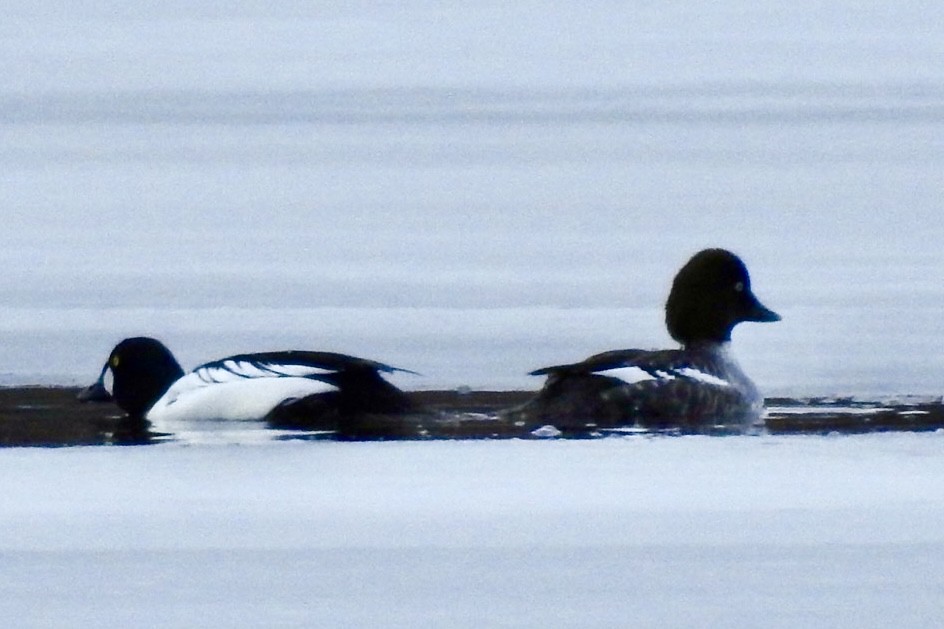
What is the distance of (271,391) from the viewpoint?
32.2ft

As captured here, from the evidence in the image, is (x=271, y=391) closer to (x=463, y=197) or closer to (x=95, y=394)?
(x=95, y=394)

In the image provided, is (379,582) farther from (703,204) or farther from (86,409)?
(703,204)

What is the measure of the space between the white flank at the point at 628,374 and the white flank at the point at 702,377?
24 centimetres

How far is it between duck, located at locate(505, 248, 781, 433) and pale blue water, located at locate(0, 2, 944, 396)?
538 mm

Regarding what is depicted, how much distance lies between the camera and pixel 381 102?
28.7 meters

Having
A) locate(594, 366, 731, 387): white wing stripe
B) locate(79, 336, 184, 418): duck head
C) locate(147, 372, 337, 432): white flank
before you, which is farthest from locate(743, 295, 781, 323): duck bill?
locate(79, 336, 184, 418): duck head

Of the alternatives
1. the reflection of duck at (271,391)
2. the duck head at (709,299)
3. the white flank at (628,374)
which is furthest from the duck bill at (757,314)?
the reflection of duck at (271,391)

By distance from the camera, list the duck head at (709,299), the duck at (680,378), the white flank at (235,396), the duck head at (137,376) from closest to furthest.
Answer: the duck at (680,378) → the white flank at (235,396) → the duck head at (137,376) → the duck head at (709,299)

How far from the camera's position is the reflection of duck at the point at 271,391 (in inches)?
380

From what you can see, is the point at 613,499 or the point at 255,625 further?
the point at 613,499

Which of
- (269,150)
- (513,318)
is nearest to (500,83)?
(269,150)

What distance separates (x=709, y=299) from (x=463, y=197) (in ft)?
26.7

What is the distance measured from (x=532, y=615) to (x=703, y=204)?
1136 cm

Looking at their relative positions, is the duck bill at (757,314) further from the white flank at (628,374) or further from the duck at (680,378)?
the white flank at (628,374)
